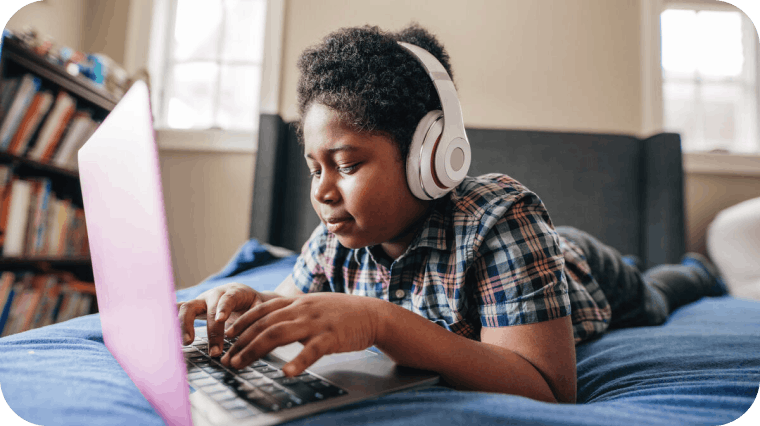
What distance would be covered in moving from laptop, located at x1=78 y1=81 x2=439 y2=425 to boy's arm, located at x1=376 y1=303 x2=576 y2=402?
3 cm

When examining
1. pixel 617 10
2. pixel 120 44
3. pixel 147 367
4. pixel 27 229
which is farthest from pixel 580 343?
pixel 120 44

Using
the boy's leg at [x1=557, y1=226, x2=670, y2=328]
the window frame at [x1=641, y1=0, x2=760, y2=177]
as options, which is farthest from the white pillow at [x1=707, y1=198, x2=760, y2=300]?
the boy's leg at [x1=557, y1=226, x2=670, y2=328]

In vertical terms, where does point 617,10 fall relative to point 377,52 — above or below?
above

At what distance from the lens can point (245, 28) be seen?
39.8 inches

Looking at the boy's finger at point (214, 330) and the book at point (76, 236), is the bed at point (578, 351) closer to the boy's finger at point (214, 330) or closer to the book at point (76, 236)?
the boy's finger at point (214, 330)

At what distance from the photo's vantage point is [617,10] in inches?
38.6

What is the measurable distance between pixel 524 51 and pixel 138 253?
3.02 ft

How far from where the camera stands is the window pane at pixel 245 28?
97cm

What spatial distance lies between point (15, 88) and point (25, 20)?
27 cm

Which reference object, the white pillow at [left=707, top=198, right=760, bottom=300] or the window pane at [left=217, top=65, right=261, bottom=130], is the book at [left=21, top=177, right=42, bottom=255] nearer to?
the window pane at [left=217, top=65, right=261, bottom=130]

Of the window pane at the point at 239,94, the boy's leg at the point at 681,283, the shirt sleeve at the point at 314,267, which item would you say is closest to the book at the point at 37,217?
the window pane at the point at 239,94

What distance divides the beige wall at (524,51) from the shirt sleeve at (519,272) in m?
0.34

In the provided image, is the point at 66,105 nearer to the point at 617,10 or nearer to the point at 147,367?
the point at 147,367

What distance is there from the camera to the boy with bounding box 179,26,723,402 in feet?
1.16
